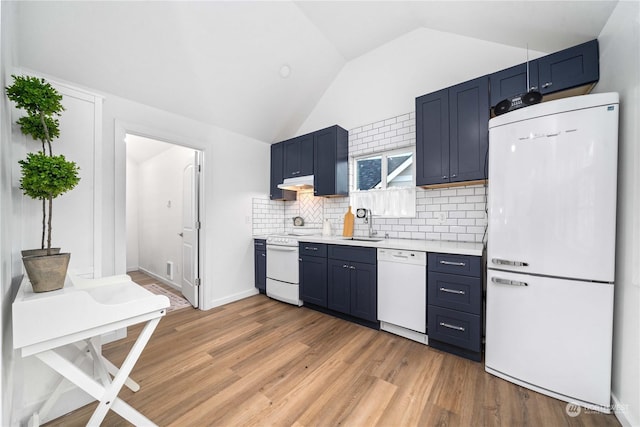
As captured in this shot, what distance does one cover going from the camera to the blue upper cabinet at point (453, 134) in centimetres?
211

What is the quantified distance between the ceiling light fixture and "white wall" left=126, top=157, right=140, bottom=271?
14.0 ft

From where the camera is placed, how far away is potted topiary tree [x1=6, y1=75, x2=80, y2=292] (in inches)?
43.0

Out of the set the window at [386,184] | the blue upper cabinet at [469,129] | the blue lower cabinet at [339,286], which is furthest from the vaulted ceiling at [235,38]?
the blue lower cabinet at [339,286]

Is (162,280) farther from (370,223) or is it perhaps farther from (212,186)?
(370,223)

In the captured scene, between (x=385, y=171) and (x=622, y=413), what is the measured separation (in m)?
2.61

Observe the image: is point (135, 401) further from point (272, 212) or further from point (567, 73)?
point (567, 73)

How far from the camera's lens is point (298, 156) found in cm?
356

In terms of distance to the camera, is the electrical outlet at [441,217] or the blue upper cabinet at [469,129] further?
the electrical outlet at [441,217]

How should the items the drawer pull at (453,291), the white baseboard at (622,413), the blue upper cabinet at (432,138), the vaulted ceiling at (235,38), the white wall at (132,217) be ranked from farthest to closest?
the white wall at (132,217)
the blue upper cabinet at (432,138)
the drawer pull at (453,291)
the vaulted ceiling at (235,38)
the white baseboard at (622,413)

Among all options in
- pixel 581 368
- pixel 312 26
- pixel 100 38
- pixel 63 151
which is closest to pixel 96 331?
pixel 63 151

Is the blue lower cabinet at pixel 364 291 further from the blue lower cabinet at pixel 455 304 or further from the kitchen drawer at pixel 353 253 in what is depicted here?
the blue lower cabinet at pixel 455 304

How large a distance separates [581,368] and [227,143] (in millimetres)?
3997

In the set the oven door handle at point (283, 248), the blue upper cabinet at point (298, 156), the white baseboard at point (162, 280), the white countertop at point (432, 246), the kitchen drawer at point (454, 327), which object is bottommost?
the white baseboard at point (162, 280)

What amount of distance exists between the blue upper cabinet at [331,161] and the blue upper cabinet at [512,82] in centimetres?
171
